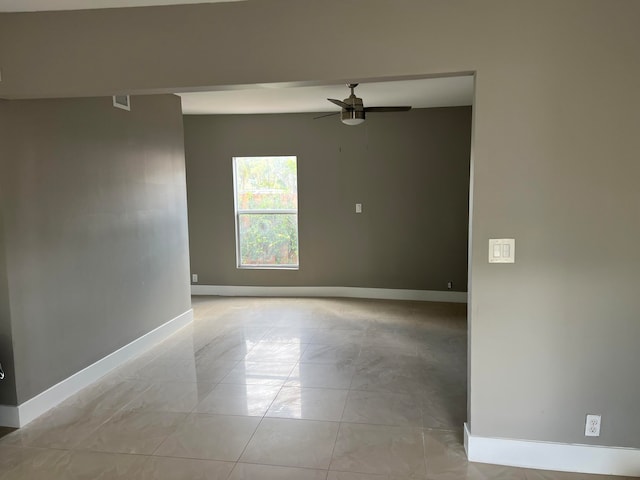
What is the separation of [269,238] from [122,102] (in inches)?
121

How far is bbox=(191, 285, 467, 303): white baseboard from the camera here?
6.21 meters

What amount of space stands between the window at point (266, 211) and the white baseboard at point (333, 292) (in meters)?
0.35

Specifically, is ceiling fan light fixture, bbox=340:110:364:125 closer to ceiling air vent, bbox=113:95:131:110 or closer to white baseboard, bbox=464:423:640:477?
ceiling air vent, bbox=113:95:131:110

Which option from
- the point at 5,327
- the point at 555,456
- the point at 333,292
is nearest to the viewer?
the point at 555,456

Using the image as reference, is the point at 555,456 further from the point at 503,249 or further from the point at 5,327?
the point at 5,327

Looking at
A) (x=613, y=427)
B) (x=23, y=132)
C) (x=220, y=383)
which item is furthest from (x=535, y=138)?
(x=23, y=132)

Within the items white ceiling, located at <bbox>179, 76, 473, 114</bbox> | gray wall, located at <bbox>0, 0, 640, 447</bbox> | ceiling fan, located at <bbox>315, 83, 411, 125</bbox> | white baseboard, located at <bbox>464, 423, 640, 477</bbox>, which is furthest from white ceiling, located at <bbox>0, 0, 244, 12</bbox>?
white baseboard, located at <bbox>464, 423, 640, 477</bbox>

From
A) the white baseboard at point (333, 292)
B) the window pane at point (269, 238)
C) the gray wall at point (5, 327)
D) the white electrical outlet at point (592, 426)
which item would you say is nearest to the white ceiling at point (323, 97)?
the window pane at point (269, 238)

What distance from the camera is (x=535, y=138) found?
89.7 inches

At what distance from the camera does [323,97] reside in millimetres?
5148

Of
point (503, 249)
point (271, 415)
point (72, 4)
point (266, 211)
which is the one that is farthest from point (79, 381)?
point (266, 211)

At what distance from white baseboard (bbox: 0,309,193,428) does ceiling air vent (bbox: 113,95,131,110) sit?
83.6 inches

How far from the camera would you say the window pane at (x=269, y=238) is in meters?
6.59

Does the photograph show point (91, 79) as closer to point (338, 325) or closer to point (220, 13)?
point (220, 13)
